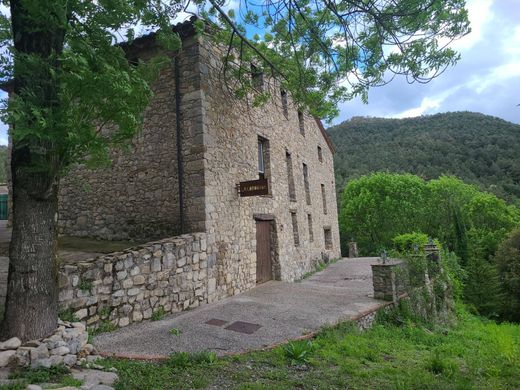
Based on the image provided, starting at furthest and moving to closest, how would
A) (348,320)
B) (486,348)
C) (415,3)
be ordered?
(486,348)
(348,320)
(415,3)

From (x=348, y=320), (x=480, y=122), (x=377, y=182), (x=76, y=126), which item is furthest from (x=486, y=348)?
(x=480, y=122)

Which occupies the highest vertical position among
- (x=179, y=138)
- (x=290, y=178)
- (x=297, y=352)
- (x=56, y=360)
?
(x=179, y=138)

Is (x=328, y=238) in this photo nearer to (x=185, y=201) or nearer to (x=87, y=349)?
(x=185, y=201)

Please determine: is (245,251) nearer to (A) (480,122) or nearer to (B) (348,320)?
(B) (348,320)

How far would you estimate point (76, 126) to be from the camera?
3.29 metres

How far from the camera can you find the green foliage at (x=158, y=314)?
5.70 metres

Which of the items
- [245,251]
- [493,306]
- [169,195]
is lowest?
[493,306]

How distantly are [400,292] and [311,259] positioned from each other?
5.86 m

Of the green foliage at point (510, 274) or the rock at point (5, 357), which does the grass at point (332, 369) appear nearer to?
the rock at point (5, 357)

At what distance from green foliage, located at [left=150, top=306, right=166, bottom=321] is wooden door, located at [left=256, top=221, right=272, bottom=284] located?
375 cm

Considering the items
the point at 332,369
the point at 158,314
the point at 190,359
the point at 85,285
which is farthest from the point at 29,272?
the point at 332,369

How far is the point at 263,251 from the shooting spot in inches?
384

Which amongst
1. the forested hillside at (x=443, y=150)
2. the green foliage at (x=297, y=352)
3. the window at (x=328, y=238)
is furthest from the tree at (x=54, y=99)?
the forested hillside at (x=443, y=150)

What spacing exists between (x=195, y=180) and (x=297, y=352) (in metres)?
4.30
